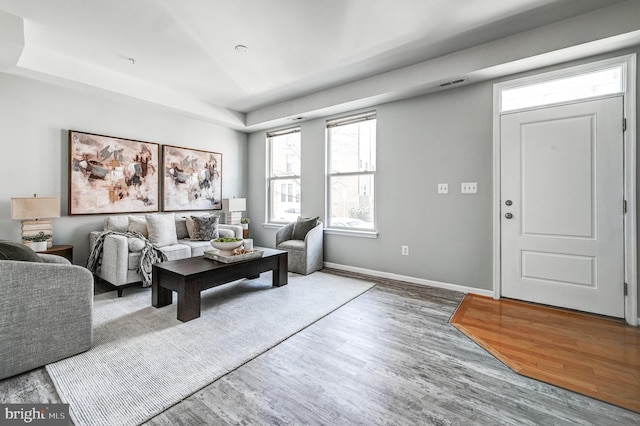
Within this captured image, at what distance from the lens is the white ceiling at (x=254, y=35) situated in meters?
2.36

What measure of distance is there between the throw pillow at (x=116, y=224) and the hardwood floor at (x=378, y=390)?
2.34m

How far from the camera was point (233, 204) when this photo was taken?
5.05m

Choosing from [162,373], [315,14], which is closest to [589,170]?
[315,14]

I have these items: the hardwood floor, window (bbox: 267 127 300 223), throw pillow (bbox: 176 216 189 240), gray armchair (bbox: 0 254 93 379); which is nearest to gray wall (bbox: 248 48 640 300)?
window (bbox: 267 127 300 223)

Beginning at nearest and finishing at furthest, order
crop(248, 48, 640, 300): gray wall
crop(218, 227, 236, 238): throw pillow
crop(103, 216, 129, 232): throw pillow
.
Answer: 1. crop(248, 48, 640, 300): gray wall
2. crop(103, 216, 129, 232): throw pillow
3. crop(218, 227, 236, 238): throw pillow

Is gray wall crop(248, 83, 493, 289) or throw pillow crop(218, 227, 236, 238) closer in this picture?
gray wall crop(248, 83, 493, 289)

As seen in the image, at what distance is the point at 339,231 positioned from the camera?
444 cm

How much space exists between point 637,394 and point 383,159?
10.3 ft

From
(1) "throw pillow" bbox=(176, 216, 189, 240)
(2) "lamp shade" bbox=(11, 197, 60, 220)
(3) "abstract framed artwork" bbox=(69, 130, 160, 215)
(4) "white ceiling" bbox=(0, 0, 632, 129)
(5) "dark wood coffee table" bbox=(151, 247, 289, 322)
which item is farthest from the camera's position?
(1) "throw pillow" bbox=(176, 216, 189, 240)

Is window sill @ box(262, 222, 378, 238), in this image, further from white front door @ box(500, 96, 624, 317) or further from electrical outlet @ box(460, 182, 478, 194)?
white front door @ box(500, 96, 624, 317)

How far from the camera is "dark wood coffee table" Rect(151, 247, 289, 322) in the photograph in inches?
97.7

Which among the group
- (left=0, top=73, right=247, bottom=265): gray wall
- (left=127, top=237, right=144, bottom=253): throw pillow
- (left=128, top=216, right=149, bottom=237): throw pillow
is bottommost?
(left=127, top=237, right=144, bottom=253): throw pillow

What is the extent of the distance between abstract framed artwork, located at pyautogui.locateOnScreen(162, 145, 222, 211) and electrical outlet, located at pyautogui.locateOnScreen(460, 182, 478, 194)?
4059 mm

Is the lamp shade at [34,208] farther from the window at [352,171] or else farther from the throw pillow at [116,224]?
the window at [352,171]
